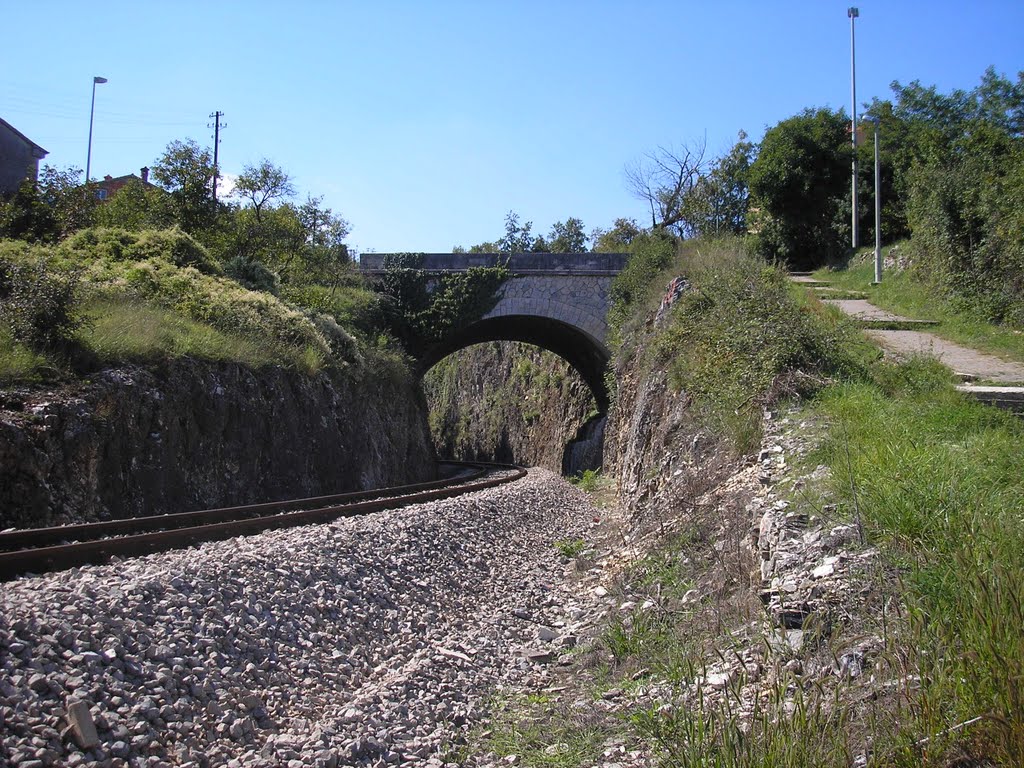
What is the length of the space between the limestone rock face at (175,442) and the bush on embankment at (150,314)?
0.44 m

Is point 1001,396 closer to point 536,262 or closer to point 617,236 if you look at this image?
point 536,262

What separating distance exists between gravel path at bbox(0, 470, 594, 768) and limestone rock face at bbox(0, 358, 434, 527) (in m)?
2.60

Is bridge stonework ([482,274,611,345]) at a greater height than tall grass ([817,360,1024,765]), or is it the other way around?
bridge stonework ([482,274,611,345])

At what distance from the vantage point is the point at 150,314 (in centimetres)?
1235

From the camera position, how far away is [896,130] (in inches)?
1067

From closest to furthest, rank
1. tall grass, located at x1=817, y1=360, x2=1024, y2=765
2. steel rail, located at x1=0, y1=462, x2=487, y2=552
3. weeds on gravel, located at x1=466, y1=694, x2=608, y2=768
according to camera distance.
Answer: tall grass, located at x1=817, y1=360, x2=1024, y2=765 → weeds on gravel, located at x1=466, y1=694, x2=608, y2=768 → steel rail, located at x1=0, y1=462, x2=487, y2=552

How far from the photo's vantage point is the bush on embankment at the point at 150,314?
986 cm

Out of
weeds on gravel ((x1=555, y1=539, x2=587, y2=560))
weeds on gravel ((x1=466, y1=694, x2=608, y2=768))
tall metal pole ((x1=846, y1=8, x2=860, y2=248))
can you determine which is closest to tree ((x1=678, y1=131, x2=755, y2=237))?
tall metal pole ((x1=846, y1=8, x2=860, y2=248))

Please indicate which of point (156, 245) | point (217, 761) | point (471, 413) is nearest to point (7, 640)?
point (217, 761)

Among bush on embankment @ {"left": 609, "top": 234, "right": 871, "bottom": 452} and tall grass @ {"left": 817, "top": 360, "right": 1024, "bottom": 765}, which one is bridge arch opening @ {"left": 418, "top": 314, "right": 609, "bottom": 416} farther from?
tall grass @ {"left": 817, "top": 360, "right": 1024, "bottom": 765}

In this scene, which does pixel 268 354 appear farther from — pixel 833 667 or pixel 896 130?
pixel 896 130

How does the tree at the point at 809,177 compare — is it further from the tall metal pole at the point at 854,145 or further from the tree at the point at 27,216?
the tree at the point at 27,216

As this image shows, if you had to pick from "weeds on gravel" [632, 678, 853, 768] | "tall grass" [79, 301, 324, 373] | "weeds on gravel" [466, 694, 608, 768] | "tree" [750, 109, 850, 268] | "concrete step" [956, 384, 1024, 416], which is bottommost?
"weeds on gravel" [466, 694, 608, 768]

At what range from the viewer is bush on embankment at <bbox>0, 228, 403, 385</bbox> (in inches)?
388
